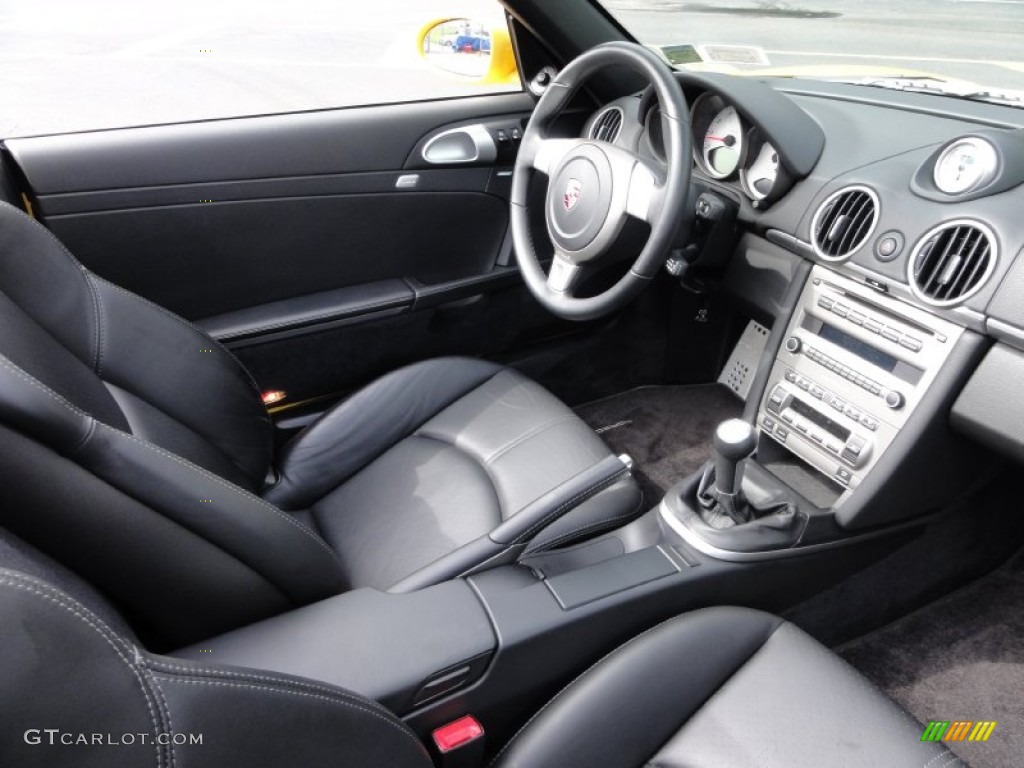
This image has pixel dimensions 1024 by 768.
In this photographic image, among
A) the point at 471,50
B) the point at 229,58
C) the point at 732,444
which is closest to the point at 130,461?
the point at 732,444

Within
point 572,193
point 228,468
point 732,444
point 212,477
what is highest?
→ point 572,193

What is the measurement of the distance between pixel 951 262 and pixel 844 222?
0.23m

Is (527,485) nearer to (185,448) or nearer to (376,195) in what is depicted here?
(185,448)

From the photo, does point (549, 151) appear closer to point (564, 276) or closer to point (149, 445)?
point (564, 276)

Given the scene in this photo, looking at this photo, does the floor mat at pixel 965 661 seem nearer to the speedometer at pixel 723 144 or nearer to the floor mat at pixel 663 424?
the floor mat at pixel 663 424

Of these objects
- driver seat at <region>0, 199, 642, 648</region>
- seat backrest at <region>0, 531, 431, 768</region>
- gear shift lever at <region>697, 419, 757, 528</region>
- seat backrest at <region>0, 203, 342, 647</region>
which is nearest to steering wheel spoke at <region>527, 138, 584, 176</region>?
driver seat at <region>0, 199, 642, 648</region>

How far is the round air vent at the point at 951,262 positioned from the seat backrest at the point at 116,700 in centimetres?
107

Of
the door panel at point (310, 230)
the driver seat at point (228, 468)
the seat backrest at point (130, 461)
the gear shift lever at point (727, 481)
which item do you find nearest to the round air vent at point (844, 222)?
the gear shift lever at point (727, 481)

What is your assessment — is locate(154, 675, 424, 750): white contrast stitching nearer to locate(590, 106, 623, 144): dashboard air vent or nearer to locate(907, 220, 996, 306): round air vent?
locate(907, 220, 996, 306): round air vent

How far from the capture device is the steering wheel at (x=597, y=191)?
129 cm

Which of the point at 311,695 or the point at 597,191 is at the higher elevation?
the point at 597,191

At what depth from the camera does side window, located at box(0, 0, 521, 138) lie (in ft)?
6.70

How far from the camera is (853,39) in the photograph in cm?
296

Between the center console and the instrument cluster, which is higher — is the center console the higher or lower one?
the lower one
